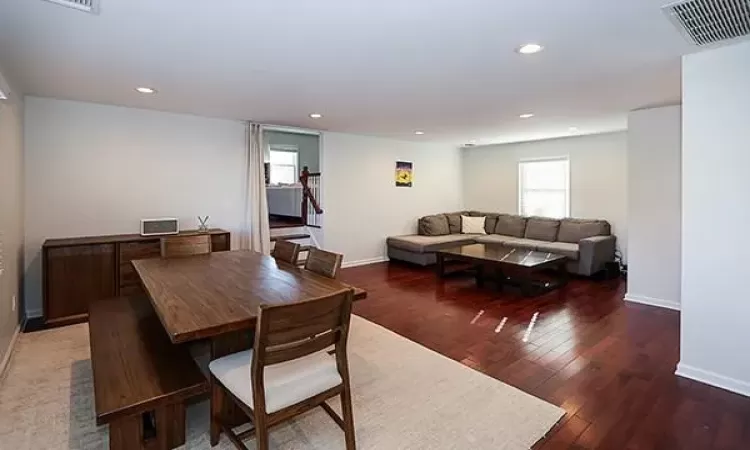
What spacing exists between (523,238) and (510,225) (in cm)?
41

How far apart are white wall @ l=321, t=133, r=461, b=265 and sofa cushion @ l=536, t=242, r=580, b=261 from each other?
7.70 feet

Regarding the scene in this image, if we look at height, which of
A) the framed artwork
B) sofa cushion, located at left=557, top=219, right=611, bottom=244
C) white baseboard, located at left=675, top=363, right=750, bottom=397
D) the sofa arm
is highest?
the framed artwork

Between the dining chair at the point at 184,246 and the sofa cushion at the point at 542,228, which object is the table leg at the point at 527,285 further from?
the dining chair at the point at 184,246

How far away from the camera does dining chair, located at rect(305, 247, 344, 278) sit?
2686mm

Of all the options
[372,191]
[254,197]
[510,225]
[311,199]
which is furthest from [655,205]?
[254,197]

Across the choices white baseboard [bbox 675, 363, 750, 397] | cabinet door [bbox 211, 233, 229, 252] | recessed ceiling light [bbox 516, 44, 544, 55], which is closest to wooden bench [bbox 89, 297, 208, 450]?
cabinet door [bbox 211, 233, 229, 252]

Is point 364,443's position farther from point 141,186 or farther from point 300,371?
point 141,186

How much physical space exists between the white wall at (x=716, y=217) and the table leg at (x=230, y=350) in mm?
2922

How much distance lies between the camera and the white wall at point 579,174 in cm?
626

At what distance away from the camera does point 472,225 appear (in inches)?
304

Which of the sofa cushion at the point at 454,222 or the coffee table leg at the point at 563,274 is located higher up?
the sofa cushion at the point at 454,222

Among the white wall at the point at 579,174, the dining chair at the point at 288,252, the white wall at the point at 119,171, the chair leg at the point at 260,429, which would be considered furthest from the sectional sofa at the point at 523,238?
the chair leg at the point at 260,429

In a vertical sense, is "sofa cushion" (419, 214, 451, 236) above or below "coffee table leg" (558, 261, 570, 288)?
above

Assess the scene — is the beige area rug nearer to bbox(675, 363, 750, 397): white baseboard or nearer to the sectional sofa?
bbox(675, 363, 750, 397): white baseboard
